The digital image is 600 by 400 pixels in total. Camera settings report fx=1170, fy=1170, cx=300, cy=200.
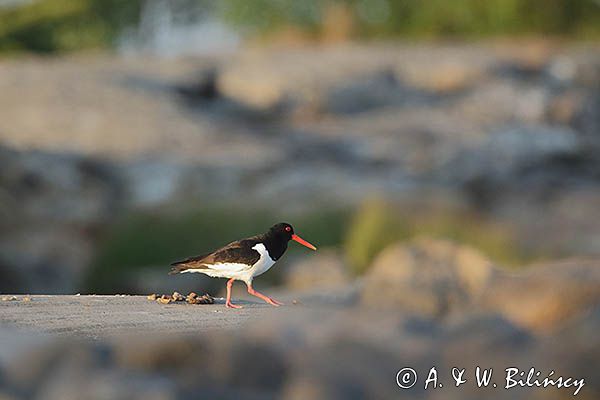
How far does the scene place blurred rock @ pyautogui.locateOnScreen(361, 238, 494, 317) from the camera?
538 cm

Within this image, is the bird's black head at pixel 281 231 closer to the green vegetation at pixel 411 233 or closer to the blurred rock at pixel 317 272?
the blurred rock at pixel 317 272

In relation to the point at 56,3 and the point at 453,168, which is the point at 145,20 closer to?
the point at 56,3

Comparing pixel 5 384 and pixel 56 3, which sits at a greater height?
pixel 56 3

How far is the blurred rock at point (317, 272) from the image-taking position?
14508mm

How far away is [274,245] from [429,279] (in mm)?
2582

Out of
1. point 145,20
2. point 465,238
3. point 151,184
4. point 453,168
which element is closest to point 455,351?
point 465,238

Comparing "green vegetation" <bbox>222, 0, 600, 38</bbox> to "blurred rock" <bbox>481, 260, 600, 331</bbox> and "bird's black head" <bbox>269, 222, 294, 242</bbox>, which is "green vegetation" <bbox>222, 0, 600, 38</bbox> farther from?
"blurred rock" <bbox>481, 260, 600, 331</bbox>

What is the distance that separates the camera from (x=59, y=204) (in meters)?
17.6

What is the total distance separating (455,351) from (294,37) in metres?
29.4

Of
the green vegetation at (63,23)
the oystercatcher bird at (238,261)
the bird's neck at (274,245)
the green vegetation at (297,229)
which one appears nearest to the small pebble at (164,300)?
the oystercatcher bird at (238,261)
